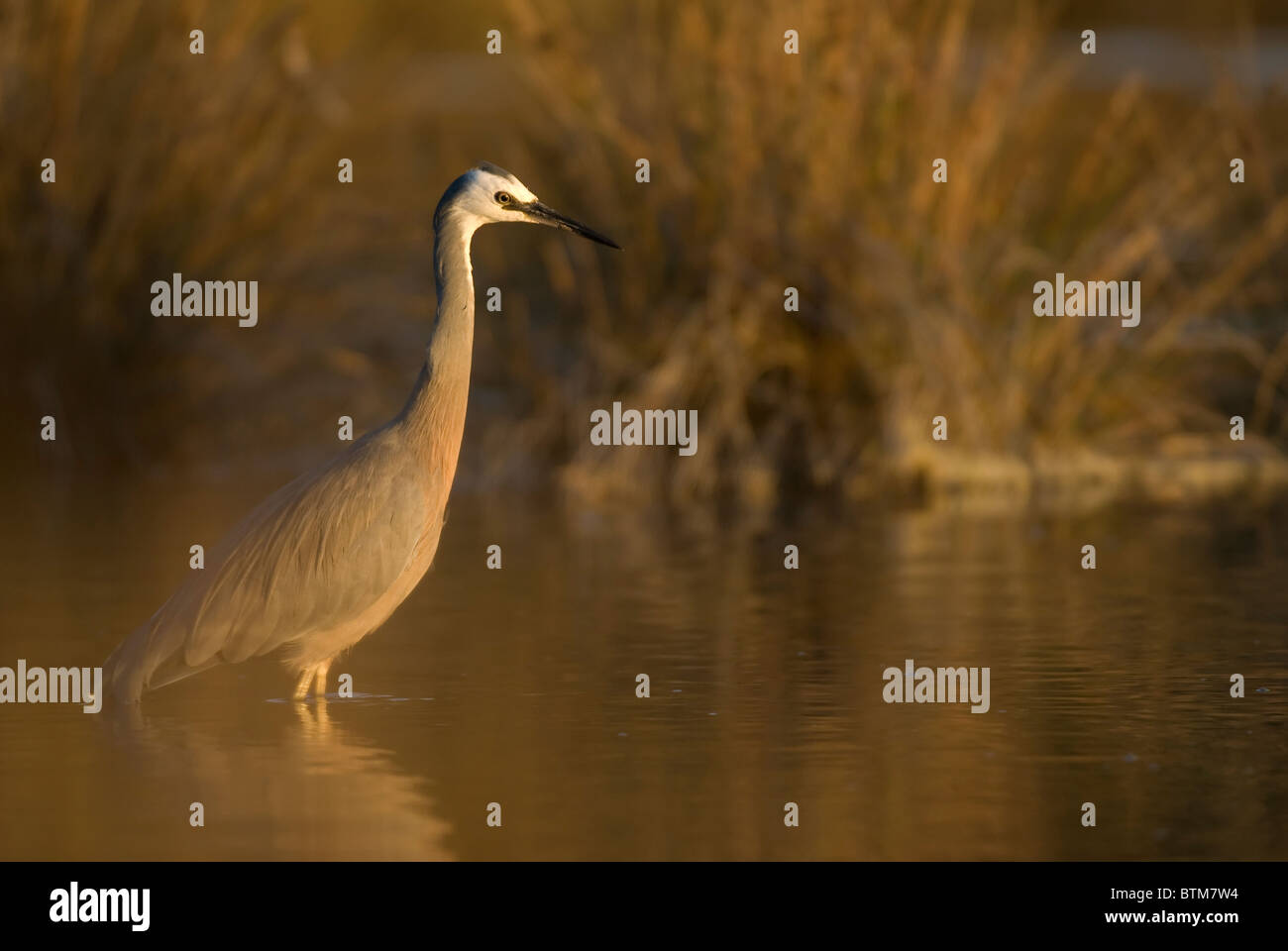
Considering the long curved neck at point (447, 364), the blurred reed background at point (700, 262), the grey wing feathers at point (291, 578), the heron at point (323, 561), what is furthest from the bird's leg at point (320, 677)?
the blurred reed background at point (700, 262)

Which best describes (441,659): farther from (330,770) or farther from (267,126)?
(267,126)

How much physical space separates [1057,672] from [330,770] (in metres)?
2.87

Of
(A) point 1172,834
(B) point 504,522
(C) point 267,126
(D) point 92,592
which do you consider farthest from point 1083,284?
(A) point 1172,834

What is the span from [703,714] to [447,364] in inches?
60.5

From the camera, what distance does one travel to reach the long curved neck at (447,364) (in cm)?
852

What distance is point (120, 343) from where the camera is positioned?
15828 mm

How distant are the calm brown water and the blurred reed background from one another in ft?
5.82

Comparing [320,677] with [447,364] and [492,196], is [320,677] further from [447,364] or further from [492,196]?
[492,196]

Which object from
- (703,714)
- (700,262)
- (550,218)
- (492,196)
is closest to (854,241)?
(700,262)

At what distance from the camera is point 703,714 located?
812 cm

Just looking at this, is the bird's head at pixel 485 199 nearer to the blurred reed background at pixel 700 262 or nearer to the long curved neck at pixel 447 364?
the long curved neck at pixel 447 364

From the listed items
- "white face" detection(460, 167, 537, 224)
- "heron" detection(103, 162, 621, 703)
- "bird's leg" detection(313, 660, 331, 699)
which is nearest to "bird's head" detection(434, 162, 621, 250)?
"white face" detection(460, 167, 537, 224)

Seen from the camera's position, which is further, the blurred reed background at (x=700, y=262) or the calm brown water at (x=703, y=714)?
the blurred reed background at (x=700, y=262)

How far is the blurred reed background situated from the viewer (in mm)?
14148
